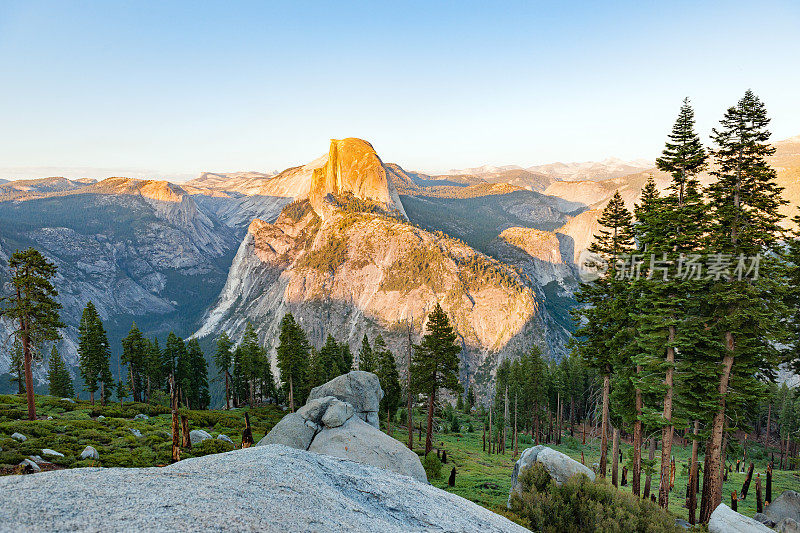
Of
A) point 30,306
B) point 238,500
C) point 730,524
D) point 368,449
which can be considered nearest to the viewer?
point 238,500

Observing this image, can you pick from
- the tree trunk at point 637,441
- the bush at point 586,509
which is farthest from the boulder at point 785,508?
the bush at point 586,509

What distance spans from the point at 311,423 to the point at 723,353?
24.8 meters

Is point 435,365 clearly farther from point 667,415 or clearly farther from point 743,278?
point 743,278

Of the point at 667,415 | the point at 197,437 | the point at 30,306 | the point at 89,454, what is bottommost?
the point at 197,437

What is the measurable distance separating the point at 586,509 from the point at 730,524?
720 centimetres

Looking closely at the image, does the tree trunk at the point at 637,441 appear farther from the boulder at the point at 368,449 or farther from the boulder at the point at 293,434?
the boulder at the point at 293,434

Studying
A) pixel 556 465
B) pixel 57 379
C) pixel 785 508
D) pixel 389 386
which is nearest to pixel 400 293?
pixel 389 386

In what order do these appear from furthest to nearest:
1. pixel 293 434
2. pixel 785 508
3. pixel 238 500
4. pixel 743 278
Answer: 1. pixel 293 434
2. pixel 785 508
3. pixel 743 278
4. pixel 238 500

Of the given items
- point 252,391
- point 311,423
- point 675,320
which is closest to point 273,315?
point 252,391

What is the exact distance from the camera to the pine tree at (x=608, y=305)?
24.3 metres

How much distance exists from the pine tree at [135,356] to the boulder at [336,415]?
1777 inches

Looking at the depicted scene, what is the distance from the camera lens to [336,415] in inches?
1014

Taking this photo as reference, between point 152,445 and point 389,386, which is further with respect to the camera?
point 389,386

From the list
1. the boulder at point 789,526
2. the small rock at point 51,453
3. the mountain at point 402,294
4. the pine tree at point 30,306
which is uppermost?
the pine tree at point 30,306
